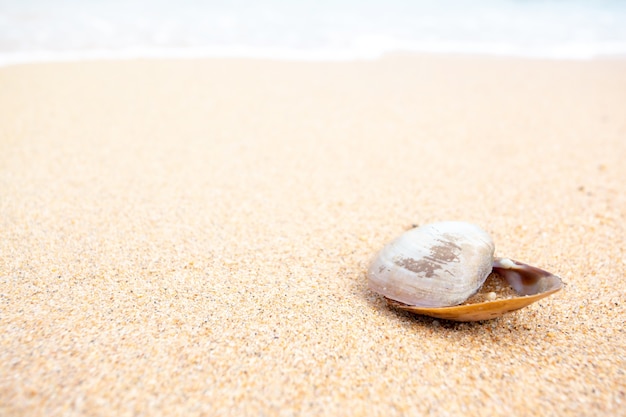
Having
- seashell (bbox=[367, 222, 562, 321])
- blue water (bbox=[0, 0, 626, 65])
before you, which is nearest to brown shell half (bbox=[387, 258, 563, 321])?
seashell (bbox=[367, 222, 562, 321])

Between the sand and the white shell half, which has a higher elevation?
the white shell half

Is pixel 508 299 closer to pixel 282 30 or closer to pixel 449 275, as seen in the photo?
pixel 449 275

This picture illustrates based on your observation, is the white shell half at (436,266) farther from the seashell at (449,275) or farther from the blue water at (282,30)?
the blue water at (282,30)

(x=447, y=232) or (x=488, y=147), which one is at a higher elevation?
(x=447, y=232)

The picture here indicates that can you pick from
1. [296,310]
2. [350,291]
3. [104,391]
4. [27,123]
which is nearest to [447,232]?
[350,291]

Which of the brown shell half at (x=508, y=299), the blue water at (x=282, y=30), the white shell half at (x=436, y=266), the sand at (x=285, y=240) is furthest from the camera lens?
the blue water at (x=282, y=30)

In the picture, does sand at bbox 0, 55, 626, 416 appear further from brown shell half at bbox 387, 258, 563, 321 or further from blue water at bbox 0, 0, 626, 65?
blue water at bbox 0, 0, 626, 65

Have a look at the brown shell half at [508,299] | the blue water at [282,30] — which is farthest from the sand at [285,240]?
the blue water at [282,30]

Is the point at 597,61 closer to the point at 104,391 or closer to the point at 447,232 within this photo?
the point at 447,232
